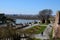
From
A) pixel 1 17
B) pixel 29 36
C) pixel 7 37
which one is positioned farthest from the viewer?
pixel 1 17

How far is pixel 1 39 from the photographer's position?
1434cm

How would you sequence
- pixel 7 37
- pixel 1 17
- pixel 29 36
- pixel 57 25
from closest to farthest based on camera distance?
pixel 7 37 < pixel 29 36 < pixel 57 25 < pixel 1 17

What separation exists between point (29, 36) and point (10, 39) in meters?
1.83

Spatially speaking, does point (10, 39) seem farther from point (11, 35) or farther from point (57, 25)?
point (57, 25)

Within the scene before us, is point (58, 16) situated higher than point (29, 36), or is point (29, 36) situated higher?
point (58, 16)

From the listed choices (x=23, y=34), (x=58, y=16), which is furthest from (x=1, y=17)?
(x=23, y=34)

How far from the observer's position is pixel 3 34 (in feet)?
46.1

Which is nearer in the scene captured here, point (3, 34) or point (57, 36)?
point (3, 34)

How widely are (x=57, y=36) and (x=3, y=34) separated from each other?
7.98m

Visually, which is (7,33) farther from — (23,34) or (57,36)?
(57,36)

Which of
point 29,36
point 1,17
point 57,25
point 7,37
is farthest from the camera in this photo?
point 1,17

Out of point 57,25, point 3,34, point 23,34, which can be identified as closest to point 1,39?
point 3,34

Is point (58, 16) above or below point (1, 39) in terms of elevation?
above

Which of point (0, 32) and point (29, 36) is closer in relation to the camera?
point (0, 32)
